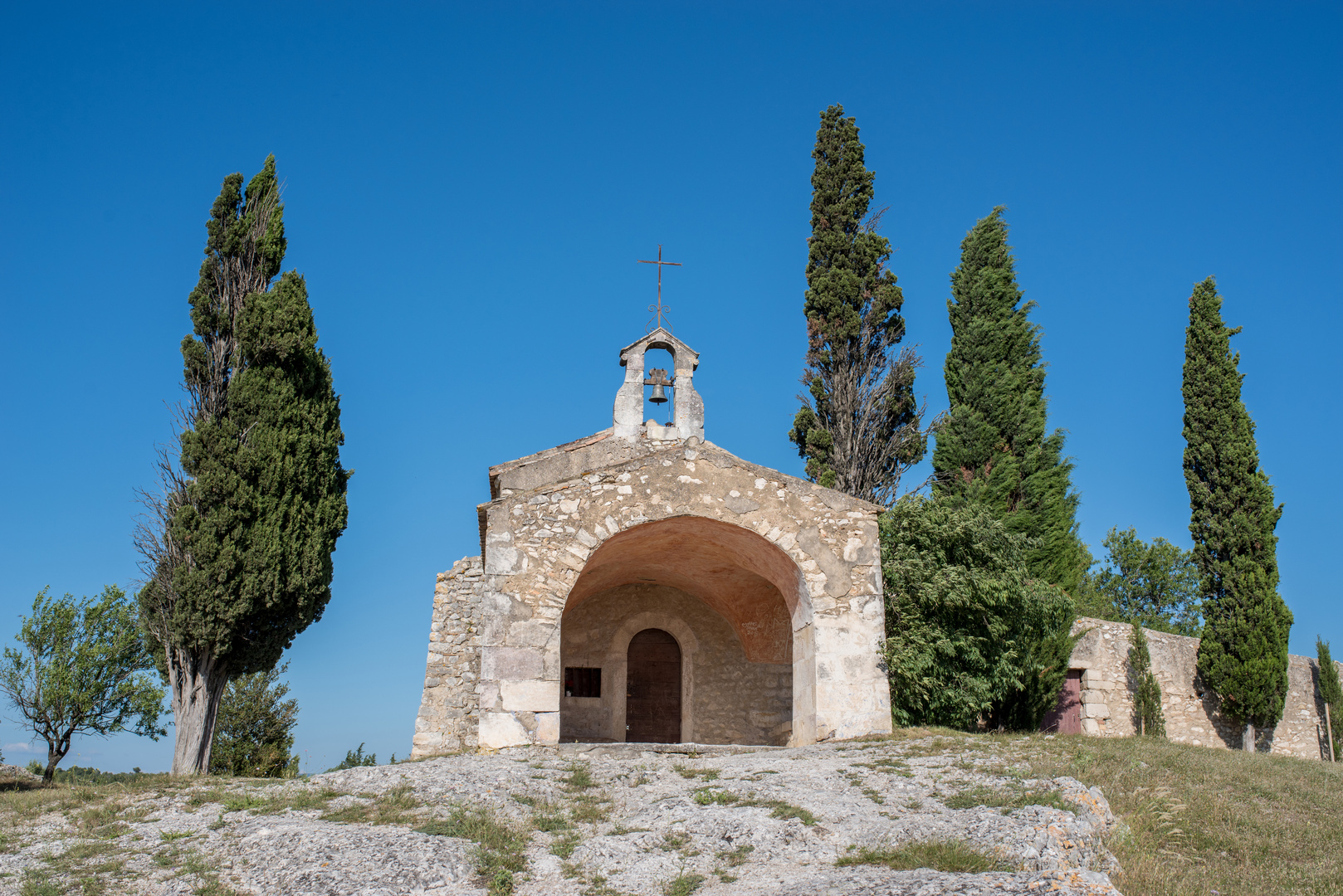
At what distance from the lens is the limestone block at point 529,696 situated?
35.0ft

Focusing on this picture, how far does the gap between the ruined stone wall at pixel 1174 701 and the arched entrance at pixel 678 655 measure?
713 centimetres

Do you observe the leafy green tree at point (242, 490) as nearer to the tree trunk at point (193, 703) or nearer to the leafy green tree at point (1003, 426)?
the tree trunk at point (193, 703)

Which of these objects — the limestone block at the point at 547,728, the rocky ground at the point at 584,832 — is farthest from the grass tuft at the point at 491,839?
the limestone block at the point at 547,728

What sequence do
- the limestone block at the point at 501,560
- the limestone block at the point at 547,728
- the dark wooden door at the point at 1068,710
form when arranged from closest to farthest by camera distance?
the limestone block at the point at 547,728 → the limestone block at the point at 501,560 → the dark wooden door at the point at 1068,710

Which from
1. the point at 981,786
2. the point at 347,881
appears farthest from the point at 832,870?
the point at 347,881

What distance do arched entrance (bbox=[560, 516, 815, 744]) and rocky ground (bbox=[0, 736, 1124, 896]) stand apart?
19.5ft

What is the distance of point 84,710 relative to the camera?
1448 centimetres

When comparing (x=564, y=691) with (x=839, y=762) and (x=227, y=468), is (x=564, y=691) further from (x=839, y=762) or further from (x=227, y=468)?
(x=839, y=762)

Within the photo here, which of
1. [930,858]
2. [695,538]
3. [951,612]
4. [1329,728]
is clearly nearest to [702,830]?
[930,858]

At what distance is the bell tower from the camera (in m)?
16.1

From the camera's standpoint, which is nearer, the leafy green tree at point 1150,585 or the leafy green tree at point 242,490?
the leafy green tree at point 242,490

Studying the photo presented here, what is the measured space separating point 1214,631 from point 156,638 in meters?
19.4

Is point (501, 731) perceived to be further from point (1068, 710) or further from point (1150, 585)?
point (1150, 585)

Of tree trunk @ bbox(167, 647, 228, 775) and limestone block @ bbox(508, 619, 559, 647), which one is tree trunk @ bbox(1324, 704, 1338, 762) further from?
tree trunk @ bbox(167, 647, 228, 775)
